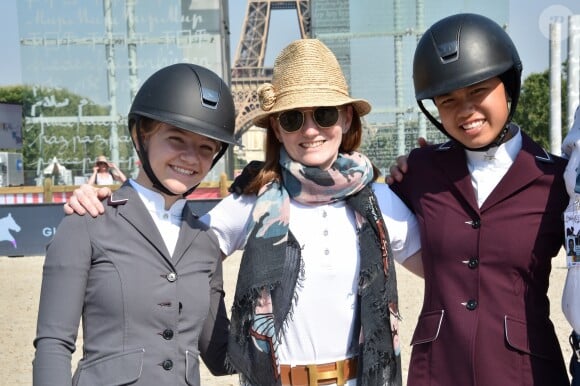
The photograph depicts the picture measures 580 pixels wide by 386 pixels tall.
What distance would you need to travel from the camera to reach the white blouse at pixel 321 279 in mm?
2605

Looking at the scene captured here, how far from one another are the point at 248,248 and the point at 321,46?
2.91ft

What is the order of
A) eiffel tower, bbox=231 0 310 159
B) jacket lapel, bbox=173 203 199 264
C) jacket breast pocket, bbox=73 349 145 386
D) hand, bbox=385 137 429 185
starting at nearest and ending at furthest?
1. jacket breast pocket, bbox=73 349 145 386
2. jacket lapel, bbox=173 203 199 264
3. hand, bbox=385 137 429 185
4. eiffel tower, bbox=231 0 310 159

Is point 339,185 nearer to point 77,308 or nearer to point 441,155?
point 441,155

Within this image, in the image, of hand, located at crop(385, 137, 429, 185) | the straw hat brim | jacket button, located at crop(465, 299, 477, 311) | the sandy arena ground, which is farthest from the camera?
the sandy arena ground

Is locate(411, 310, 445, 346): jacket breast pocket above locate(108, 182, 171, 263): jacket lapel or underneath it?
underneath

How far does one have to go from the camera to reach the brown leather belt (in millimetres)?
2557

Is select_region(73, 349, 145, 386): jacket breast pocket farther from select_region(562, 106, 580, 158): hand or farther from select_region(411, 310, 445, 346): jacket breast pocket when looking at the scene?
select_region(562, 106, 580, 158): hand

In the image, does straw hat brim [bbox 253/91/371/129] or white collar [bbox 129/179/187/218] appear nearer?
white collar [bbox 129/179/187/218]

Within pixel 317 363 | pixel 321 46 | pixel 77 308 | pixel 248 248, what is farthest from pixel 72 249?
Answer: pixel 321 46

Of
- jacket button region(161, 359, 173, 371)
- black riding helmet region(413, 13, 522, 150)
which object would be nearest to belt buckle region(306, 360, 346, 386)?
jacket button region(161, 359, 173, 371)

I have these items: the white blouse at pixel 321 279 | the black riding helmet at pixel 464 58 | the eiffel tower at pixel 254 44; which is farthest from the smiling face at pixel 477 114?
the eiffel tower at pixel 254 44

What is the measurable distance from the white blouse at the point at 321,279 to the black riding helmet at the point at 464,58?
2.04ft

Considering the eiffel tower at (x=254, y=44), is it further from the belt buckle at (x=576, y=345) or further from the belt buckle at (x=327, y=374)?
the belt buckle at (x=576, y=345)

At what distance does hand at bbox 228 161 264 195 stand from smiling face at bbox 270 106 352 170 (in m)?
0.20
